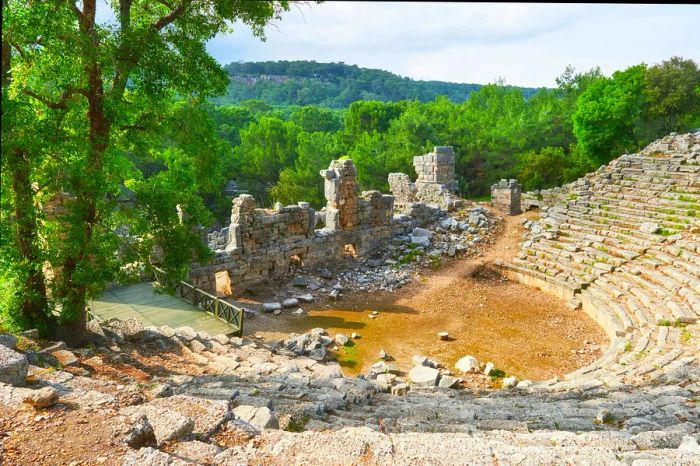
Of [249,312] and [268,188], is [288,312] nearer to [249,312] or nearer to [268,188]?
[249,312]

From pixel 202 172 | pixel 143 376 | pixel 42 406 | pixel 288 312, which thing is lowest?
pixel 288 312

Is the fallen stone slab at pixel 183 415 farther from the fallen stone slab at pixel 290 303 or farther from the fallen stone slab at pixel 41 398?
the fallen stone slab at pixel 290 303

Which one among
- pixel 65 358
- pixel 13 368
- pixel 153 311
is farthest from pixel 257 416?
pixel 153 311

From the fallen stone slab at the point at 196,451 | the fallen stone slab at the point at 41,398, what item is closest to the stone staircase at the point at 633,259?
the fallen stone slab at the point at 196,451

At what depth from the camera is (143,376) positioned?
7.46 m

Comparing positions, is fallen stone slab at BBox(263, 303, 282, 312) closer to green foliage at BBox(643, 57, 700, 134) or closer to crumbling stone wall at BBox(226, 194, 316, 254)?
crumbling stone wall at BBox(226, 194, 316, 254)

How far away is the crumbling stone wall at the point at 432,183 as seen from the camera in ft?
72.8

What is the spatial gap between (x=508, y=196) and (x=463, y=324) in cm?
983

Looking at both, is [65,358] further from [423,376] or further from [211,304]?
[423,376]

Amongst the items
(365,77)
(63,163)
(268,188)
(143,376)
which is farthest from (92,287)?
(365,77)

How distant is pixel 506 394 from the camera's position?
349 inches

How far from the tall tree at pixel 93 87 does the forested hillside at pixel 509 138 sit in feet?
70.2

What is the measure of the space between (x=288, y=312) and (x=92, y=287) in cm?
737

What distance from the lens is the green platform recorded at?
12.2m
